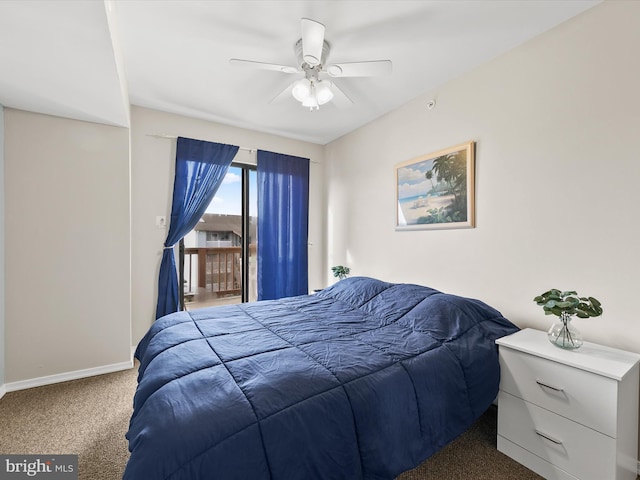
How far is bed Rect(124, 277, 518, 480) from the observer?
37.0 inches

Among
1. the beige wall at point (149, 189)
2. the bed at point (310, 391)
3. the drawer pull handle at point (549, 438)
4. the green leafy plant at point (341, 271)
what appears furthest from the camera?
the green leafy plant at point (341, 271)

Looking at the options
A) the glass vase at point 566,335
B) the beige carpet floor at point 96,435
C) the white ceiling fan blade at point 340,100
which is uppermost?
the white ceiling fan blade at point 340,100

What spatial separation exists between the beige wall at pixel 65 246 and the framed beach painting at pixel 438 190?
8.76 ft

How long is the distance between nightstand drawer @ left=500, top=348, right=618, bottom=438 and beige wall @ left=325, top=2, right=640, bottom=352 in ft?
1.59

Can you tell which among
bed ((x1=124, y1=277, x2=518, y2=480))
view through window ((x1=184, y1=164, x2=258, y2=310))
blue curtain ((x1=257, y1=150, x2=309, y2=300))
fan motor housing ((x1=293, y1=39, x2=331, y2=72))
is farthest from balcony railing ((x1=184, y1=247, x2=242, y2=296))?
fan motor housing ((x1=293, y1=39, x2=331, y2=72))

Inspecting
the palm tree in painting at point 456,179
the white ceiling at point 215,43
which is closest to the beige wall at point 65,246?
the white ceiling at point 215,43

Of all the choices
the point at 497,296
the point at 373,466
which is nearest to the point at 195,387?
the point at 373,466

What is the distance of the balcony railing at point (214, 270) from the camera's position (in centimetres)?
352

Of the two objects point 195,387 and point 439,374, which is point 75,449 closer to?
Answer: point 195,387

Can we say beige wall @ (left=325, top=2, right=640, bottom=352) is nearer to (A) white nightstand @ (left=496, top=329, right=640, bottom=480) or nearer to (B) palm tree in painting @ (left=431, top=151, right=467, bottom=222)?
(B) palm tree in painting @ (left=431, top=151, right=467, bottom=222)

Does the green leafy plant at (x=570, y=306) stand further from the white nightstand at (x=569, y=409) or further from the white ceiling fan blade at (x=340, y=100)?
the white ceiling fan blade at (x=340, y=100)

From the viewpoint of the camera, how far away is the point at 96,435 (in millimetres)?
1748

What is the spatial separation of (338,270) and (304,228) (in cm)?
79

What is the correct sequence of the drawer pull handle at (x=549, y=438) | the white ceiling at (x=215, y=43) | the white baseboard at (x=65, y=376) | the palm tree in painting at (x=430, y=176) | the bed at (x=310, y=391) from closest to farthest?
the bed at (x=310, y=391)
the drawer pull handle at (x=549, y=438)
the white ceiling at (x=215, y=43)
the white baseboard at (x=65, y=376)
the palm tree in painting at (x=430, y=176)
